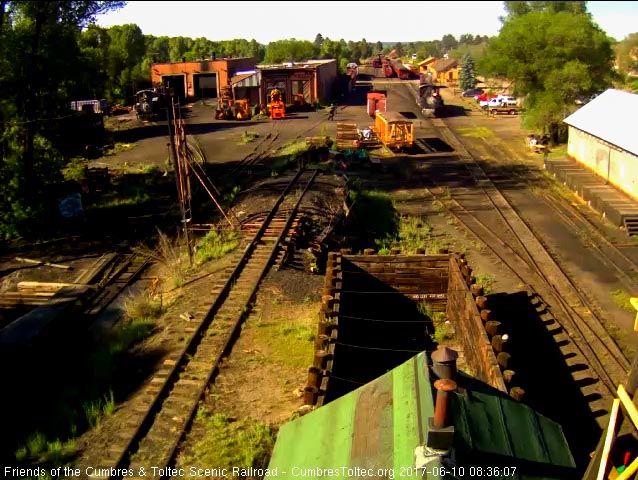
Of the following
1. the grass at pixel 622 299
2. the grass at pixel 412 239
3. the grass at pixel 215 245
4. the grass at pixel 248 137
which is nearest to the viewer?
the grass at pixel 622 299

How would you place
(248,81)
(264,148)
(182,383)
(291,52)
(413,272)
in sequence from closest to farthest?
(182,383) < (413,272) < (264,148) < (248,81) < (291,52)

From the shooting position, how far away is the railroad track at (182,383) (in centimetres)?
883

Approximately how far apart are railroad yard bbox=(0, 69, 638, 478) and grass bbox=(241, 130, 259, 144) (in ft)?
32.4

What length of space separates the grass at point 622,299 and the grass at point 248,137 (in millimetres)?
27069

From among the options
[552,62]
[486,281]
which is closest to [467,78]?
[552,62]

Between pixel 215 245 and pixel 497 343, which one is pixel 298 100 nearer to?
pixel 215 245

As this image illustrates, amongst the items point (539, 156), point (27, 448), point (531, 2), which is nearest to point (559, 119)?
point (539, 156)

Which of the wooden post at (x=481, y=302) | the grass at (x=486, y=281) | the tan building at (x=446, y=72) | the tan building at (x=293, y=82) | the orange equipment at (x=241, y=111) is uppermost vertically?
the tan building at (x=446, y=72)

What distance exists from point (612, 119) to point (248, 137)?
21763mm

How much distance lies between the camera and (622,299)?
15695 millimetres

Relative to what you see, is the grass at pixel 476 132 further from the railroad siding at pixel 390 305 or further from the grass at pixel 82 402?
the grass at pixel 82 402

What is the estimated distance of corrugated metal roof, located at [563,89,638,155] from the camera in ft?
79.8

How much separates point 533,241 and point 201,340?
12.3m

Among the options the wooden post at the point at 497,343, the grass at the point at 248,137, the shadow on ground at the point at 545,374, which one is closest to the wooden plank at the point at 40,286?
the shadow on ground at the point at 545,374
